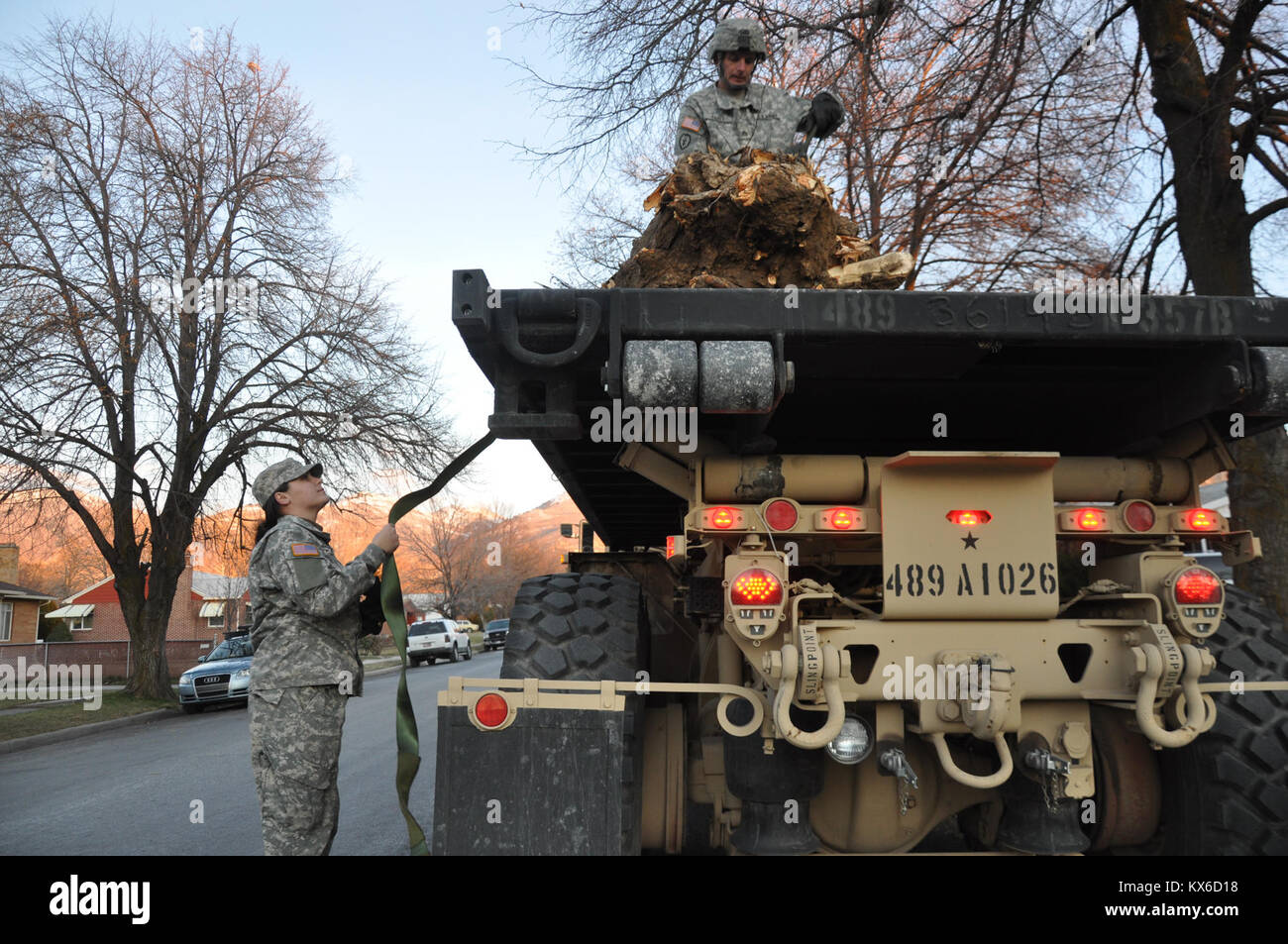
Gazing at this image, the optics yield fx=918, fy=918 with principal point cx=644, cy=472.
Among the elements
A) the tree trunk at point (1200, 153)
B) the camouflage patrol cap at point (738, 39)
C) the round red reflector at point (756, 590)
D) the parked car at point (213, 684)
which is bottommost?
the parked car at point (213, 684)

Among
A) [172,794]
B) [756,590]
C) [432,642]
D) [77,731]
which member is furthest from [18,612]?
[756,590]

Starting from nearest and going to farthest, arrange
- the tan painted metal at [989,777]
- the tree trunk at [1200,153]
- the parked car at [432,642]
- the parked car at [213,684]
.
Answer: the tan painted metal at [989,777], the tree trunk at [1200,153], the parked car at [213,684], the parked car at [432,642]

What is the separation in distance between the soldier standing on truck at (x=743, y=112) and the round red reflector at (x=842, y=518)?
2.26 meters

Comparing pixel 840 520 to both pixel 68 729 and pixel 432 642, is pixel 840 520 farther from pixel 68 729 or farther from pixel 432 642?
pixel 432 642

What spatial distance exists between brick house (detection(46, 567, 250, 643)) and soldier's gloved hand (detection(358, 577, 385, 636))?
163ft

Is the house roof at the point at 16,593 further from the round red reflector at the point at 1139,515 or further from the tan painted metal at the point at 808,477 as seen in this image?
the round red reflector at the point at 1139,515

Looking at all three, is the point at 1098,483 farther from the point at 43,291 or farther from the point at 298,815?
the point at 43,291

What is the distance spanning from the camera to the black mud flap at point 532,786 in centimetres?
317

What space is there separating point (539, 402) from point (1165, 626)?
2.50 m

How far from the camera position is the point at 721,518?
11.0 ft

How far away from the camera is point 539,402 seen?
12.2 feet

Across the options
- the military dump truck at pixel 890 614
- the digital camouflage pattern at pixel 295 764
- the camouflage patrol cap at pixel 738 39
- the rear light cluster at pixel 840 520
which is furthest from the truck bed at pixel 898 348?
the camouflage patrol cap at pixel 738 39

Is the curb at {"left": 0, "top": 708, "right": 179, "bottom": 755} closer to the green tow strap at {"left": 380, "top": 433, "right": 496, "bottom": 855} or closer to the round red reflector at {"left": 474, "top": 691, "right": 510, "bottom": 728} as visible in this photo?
the green tow strap at {"left": 380, "top": 433, "right": 496, "bottom": 855}
